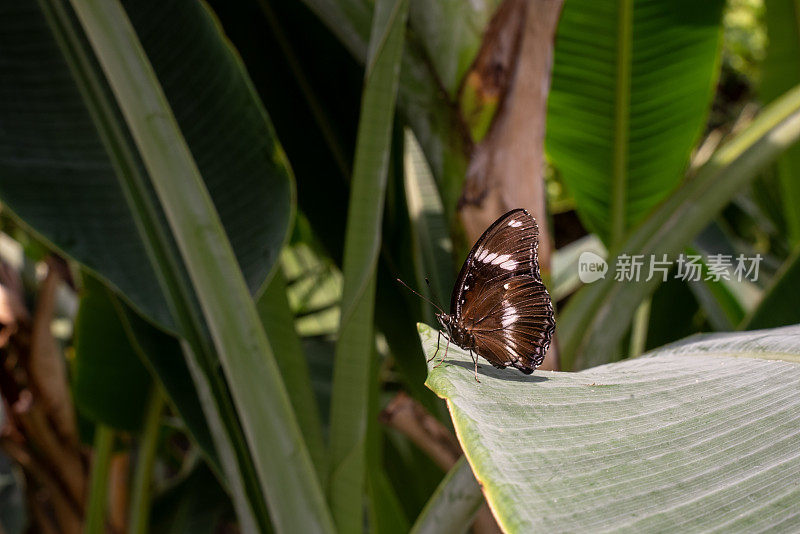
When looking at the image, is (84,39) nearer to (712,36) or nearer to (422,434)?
(422,434)

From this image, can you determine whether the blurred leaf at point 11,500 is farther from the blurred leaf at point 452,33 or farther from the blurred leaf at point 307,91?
the blurred leaf at point 452,33

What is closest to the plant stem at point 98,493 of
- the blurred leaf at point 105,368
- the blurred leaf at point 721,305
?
the blurred leaf at point 105,368

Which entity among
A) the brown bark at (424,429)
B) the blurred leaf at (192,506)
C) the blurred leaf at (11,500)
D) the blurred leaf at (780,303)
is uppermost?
the blurred leaf at (780,303)

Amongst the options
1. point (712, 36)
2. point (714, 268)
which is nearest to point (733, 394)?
point (714, 268)

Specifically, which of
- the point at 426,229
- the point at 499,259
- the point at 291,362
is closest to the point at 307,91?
the point at 426,229

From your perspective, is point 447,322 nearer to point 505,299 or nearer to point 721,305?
point 505,299

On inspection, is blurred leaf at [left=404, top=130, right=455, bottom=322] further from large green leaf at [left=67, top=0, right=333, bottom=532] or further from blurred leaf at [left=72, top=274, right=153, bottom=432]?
→ blurred leaf at [left=72, top=274, right=153, bottom=432]

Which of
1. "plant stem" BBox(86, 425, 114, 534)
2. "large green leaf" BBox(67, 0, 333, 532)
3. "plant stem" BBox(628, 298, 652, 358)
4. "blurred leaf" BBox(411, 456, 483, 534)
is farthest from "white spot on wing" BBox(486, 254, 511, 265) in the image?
"plant stem" BBox(86, 425, 114, 534)
